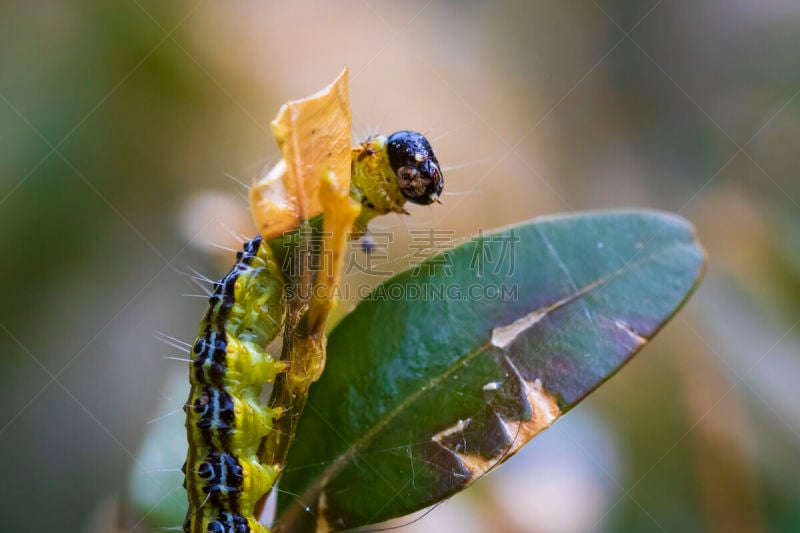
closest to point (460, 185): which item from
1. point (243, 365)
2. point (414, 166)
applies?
point (414, 166)

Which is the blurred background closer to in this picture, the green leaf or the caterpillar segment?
the caterpillar segment

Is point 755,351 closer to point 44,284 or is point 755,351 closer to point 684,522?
point 684,522

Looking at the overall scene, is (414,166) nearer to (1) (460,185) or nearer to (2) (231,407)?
(2) (231,407)

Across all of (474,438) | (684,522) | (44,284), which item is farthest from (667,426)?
(44,284)

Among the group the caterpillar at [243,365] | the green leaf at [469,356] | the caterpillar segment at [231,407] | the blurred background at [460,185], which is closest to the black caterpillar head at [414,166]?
the caterpillar at [243,365]

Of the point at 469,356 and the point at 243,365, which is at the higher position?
the point at 469,356

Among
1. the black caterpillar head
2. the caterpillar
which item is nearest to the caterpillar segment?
the caterpillar
